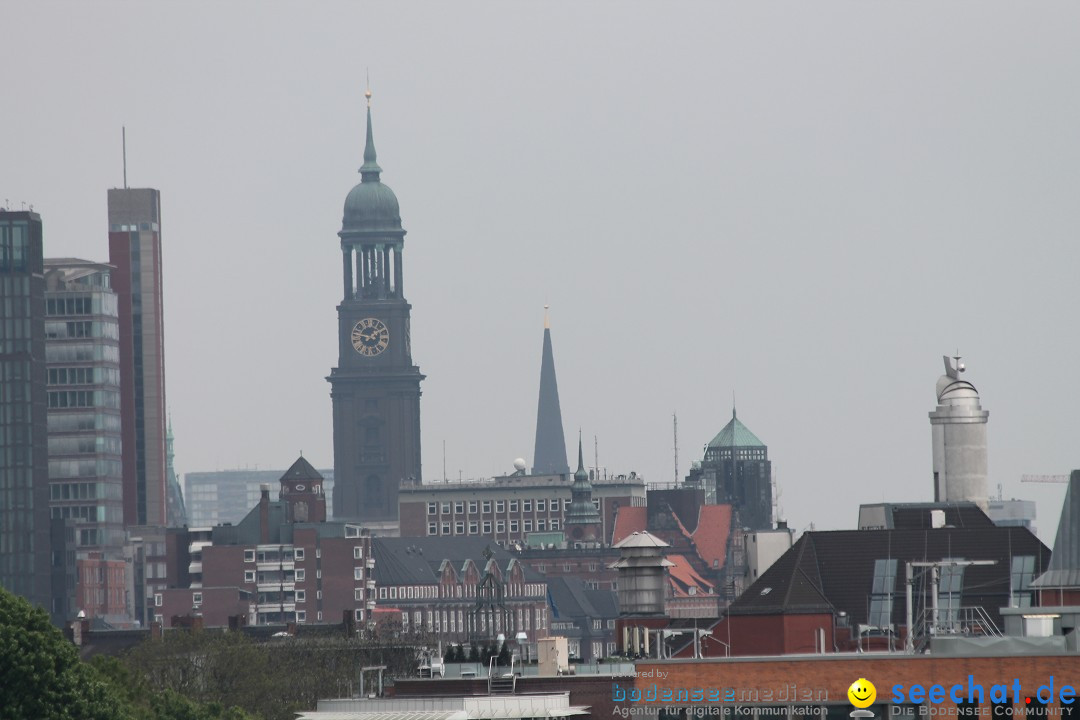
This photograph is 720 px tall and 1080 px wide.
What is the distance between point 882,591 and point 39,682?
33168 mm

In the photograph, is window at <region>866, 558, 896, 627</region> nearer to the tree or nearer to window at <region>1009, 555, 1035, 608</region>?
window at <region>1009, 555, 1035, 608</region>

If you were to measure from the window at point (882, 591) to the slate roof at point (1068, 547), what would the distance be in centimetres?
1259

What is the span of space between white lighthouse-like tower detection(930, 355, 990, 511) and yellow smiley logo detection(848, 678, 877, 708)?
65.8 m

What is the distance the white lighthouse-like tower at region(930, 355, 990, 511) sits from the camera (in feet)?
475

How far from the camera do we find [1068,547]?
323 feet

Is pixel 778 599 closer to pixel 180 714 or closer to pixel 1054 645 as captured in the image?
pixel 180 714

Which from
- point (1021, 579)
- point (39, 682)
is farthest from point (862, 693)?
point (1021, 579)

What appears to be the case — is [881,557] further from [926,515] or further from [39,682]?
[39,682]

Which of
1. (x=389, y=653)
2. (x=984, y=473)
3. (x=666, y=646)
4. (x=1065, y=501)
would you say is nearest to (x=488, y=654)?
(x=666, y=646)

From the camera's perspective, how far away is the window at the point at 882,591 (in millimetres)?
111312

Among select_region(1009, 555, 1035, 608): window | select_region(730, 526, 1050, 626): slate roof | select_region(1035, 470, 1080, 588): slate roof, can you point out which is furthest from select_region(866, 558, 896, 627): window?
select_region(1035, 470, 1080, 588): slate roof

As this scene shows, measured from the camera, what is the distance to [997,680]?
76.8m

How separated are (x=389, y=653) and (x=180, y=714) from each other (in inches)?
2645

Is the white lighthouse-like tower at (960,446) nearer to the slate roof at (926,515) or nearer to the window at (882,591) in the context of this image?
the slate roof at (926,515)
